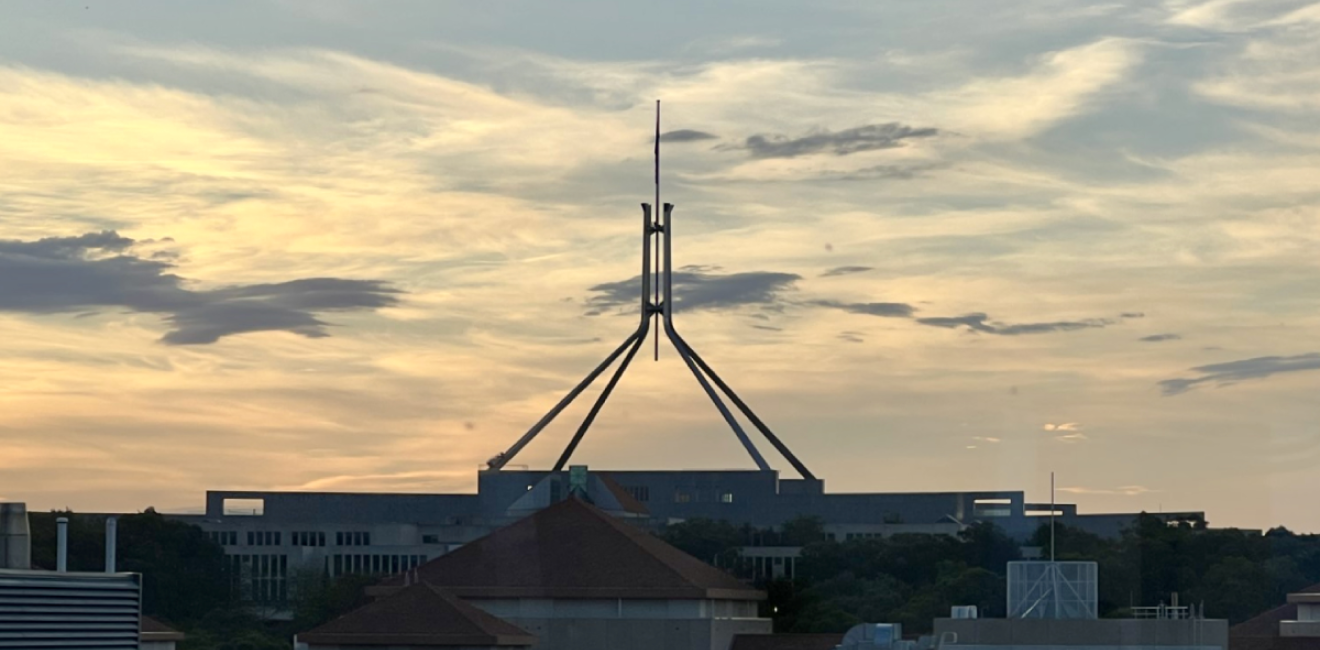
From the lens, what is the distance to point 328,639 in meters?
106

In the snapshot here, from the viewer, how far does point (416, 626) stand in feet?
348

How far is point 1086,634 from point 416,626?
1260 inches

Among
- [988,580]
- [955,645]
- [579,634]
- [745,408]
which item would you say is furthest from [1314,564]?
[955,645]

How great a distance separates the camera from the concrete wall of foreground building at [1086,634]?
9188cm

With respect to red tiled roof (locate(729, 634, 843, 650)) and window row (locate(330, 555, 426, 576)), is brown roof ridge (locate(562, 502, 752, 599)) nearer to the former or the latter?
red tiled roof (locate(729, 634, 843, 650))

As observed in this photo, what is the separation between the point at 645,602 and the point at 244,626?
47.7 m

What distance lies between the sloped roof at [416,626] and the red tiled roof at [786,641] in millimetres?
14242

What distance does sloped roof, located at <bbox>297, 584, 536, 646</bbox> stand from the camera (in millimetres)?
105188

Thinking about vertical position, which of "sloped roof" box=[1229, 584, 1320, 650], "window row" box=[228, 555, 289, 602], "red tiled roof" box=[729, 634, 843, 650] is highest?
"window row" box=[228, 555, 289, 602]

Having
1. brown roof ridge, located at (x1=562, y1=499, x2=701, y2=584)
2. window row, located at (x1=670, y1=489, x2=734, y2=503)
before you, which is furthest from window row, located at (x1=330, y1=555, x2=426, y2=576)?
brown roof ridge, located at (x1=562, y1=499, x2=701, y2=584)

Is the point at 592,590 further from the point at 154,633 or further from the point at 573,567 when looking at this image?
the point at 154,633

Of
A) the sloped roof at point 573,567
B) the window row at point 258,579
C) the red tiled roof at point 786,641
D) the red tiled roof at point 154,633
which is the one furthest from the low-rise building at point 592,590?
Result: the window row at point 258,579

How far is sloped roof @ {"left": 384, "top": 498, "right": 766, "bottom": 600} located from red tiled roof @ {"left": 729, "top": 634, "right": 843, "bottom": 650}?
266 cm

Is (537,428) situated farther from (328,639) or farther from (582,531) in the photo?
(328,639)
